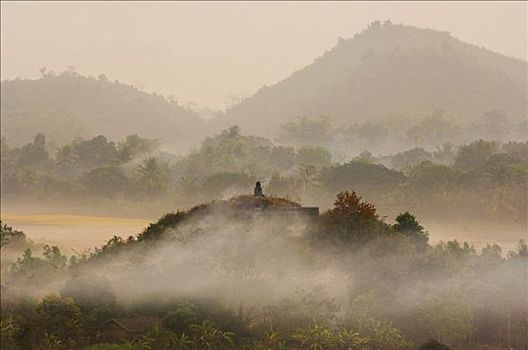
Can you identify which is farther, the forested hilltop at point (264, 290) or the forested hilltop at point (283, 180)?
the forested hilltop at point (283, 180)

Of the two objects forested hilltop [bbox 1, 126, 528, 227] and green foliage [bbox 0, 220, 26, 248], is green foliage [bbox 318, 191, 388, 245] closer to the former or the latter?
green foliage [bbox 0, 220, 26, 248]

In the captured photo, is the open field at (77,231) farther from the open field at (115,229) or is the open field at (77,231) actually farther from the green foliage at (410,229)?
the green foliage at (410,229)

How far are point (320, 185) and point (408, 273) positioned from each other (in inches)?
2802

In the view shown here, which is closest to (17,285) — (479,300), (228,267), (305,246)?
(228,267)

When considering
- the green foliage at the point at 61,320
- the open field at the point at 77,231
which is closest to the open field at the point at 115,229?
the open field at the point at 77,231

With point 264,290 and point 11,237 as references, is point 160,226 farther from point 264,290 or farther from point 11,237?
point 11,237

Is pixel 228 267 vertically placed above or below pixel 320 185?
below

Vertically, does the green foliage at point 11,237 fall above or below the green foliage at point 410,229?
below

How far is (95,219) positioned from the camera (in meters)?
119

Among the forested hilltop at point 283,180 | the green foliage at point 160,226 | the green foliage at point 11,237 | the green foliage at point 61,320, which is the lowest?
the green foliage at point 61,320

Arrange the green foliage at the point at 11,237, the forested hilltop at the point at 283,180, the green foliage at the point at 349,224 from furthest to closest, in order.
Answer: the forested hilltop at the point at 283,180 < the green foliage at the point at 11,237 < the green foliage at the point at 349,224

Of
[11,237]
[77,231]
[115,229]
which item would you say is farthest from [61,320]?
[115,229]

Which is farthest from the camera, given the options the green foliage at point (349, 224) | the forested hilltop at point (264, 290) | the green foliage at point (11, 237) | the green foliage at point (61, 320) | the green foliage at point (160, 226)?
the green foliage at point (11, 237)

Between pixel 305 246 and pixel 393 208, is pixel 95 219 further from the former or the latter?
pixel 305 246
